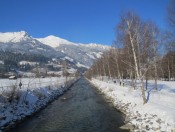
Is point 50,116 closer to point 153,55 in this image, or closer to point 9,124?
point 9,124

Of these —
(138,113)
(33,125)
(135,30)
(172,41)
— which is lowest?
(33,125)

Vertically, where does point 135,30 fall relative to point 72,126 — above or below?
above

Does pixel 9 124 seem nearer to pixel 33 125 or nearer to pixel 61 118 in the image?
pixel 33 125

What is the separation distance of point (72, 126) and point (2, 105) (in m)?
8.93

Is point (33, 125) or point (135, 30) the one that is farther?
point (135, 30)

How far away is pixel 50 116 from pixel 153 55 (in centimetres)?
2131

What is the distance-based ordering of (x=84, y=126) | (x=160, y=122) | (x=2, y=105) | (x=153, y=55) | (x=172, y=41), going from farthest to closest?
(x=153, y=55) < (x=2, y=105) < (x=172, y=41) < (x=84, y=126) < (x=160, y=122)

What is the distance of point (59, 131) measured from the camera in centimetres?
1998

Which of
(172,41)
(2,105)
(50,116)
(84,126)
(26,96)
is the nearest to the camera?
(84,126)

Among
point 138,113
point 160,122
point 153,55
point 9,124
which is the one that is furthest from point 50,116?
point 153,55

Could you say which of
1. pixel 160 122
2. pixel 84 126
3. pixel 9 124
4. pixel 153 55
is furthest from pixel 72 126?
pixel 153 55

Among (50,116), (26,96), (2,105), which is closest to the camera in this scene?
(2,105)

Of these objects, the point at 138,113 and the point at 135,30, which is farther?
the point at 135,30

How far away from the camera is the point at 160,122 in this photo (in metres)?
16.9
